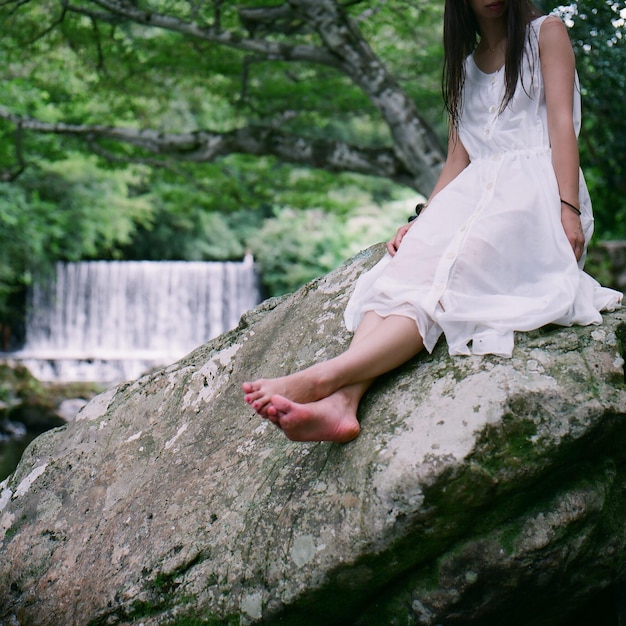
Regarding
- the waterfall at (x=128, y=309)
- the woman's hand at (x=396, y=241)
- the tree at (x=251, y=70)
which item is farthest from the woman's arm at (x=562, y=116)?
the waterfall at (x=128, y=309)

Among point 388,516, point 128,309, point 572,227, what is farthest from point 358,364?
point 128,309

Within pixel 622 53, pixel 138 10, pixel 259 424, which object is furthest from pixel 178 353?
pixel 259 424

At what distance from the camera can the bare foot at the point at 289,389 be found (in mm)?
1951

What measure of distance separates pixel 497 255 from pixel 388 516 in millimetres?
874

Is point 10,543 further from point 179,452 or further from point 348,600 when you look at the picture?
point 348,600

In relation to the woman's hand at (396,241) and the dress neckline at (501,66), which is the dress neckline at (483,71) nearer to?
the dress neckline at (501,66)

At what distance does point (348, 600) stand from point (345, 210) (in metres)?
8.48

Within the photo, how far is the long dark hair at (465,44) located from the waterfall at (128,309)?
1146cm

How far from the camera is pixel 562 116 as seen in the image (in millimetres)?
2396

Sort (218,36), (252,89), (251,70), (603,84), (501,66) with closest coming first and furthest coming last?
(501,66)
(603,84)
(218,36)
(251,70)
(252,89)

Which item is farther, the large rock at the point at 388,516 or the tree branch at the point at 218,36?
the tree branch at the point at 218,36

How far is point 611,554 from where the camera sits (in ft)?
6.74

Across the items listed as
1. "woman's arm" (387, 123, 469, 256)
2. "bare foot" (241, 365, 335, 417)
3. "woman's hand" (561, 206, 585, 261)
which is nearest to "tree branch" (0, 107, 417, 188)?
"woman's arm" (387, 123, 469, 256)

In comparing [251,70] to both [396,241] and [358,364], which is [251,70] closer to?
[396,241]
